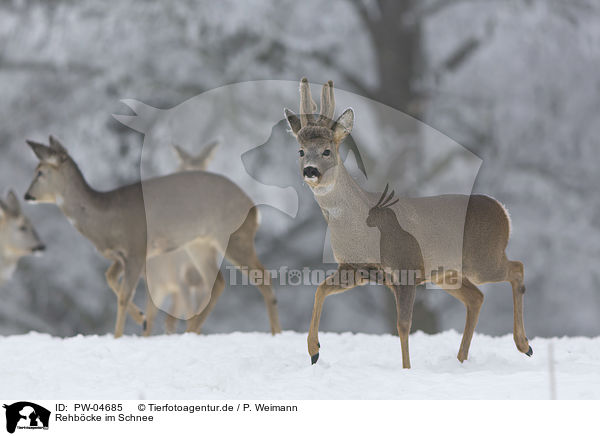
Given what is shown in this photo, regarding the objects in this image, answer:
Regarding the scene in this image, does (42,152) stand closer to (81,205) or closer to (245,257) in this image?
(81,205)

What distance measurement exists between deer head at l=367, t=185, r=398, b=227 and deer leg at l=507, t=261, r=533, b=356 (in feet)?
3.38

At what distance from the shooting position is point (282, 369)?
258 inches


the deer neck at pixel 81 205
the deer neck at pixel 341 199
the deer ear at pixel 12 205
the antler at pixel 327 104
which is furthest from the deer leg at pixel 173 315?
the antler at pixel 327 104

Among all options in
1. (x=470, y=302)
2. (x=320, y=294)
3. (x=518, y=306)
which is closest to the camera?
(x=320, y=294)

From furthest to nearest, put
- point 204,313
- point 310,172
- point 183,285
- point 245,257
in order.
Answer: point 183,285
point 204,313
point 245,257
point 310,172

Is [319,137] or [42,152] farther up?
[42,152]

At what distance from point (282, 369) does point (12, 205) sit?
25.6 feet

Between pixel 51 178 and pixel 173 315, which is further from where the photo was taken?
pixel 173 315

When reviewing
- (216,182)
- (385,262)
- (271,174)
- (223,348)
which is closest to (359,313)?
(271,174)

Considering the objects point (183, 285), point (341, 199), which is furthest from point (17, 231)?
point (341, 199)

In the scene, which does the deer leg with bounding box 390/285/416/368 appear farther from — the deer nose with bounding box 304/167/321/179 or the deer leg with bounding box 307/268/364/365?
the deer nose with bounding box 304/167/321/179

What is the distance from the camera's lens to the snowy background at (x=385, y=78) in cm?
1371

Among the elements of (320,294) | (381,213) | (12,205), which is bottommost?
(320,294)
